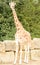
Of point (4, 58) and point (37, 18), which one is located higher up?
point (37, 18)

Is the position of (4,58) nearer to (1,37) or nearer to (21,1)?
(1,37)

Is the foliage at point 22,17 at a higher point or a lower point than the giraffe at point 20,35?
higher

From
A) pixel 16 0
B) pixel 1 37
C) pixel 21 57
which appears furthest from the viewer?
pixel 16 0

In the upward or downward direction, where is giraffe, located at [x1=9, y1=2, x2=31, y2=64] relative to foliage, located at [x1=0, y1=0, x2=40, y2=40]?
downward

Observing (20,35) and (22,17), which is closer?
(20,35)

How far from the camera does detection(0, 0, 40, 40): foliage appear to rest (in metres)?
7.97

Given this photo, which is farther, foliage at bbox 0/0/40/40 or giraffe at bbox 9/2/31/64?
foliage at bbox 0/0/40/40

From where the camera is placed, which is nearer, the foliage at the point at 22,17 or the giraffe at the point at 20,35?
the giraffe at the point at 20,35

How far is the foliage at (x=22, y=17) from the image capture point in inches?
314

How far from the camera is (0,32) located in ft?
25.9

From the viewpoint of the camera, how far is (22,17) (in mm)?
8391

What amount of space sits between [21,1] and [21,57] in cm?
242

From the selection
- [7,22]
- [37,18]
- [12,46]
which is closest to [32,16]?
[37,18]

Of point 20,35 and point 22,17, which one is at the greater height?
point 22,17
